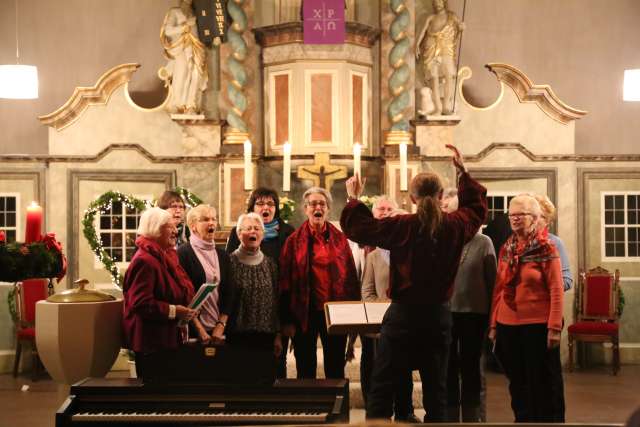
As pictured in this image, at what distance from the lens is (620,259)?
9.98 m

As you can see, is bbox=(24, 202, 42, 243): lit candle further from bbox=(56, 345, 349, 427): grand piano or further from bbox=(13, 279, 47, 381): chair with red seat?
bbox=(13, 279, 47, 381): chair with red seat

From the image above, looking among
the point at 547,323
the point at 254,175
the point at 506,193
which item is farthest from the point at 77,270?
the point at 547,323

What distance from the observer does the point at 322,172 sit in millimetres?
8781

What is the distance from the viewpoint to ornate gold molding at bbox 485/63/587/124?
9740 mm

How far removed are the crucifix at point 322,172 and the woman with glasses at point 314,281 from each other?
3.22m

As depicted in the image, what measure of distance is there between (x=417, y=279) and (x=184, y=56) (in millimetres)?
5909

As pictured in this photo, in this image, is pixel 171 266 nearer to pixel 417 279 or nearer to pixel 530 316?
pixel 417 279

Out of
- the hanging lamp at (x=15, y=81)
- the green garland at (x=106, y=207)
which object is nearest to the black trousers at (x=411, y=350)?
the green garland at (x=106, y=207)

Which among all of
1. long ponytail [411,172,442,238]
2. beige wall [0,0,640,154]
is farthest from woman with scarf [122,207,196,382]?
beige wall [0,0,640,154]

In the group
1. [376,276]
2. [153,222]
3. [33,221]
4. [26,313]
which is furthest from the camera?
[26,313]

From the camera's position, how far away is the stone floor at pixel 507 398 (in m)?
6.84

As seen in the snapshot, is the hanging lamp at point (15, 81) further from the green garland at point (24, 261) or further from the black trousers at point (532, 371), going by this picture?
the black trousers at point (532, 371)

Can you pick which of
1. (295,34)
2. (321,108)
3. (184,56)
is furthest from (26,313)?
(295,34)

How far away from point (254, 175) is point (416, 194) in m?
5.39
